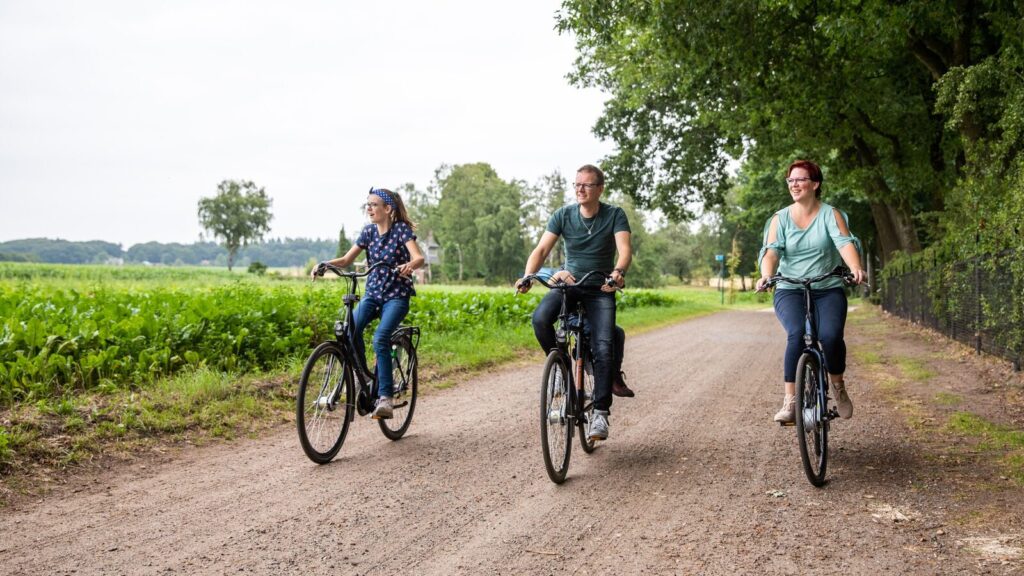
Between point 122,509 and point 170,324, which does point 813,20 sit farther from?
point 122,509

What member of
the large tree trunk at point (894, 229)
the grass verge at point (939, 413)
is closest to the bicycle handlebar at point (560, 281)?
the grass verge at point (939, 413)

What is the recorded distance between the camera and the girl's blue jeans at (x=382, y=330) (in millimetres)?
5895

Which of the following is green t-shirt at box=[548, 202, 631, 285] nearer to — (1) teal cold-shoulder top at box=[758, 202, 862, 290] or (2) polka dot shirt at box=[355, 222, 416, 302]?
(1) teal cold-shoulder top at box=[758, 202, 862, 290]

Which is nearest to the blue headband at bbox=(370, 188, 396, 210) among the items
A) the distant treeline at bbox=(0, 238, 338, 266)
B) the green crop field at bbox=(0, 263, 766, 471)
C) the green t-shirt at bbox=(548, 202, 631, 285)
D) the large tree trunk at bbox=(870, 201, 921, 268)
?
the green t-shirt at bbox=(548, 202, 631, 285)

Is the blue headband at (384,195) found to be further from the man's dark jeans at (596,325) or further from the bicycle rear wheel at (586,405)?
the bicycle rear wheel at (586,405)

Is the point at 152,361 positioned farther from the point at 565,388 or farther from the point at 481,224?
the point at 481,224

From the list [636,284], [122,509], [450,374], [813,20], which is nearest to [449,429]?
[122,509]

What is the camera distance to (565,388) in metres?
5.21

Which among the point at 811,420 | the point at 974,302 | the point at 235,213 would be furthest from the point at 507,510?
the point at 235,213

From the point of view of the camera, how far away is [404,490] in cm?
475

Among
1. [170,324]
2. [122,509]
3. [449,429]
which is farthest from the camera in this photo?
[170,324]

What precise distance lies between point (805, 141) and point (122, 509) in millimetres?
17084

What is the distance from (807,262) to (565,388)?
190cm

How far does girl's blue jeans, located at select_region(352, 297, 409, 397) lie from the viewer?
5.89 meters
